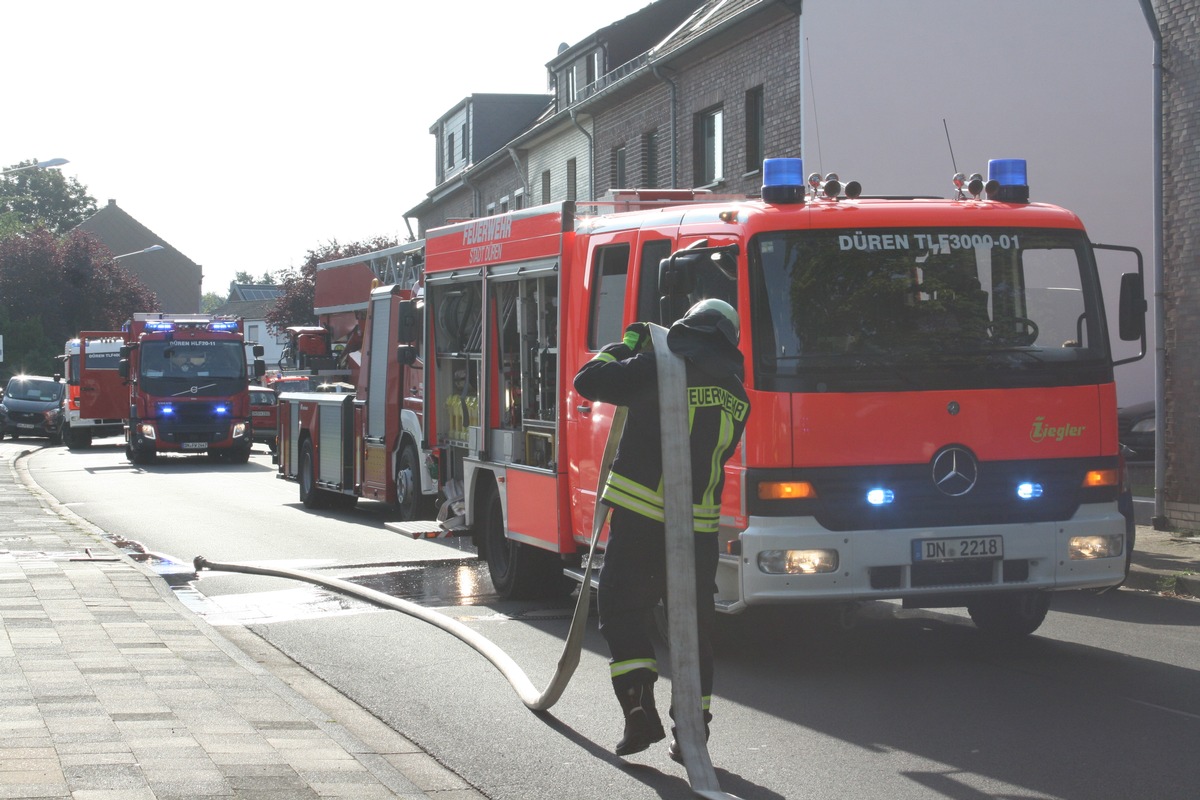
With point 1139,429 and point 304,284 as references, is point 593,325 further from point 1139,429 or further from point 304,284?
point 304,284

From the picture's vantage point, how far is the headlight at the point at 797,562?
24.3ft

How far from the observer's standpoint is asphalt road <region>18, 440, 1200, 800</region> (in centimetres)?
571

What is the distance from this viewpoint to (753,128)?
24422 millimetres

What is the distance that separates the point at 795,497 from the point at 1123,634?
9.18ft

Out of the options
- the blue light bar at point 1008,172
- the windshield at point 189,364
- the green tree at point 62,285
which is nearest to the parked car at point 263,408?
the windshield at point 189,364

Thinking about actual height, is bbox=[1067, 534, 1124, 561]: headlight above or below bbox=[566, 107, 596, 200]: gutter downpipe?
below

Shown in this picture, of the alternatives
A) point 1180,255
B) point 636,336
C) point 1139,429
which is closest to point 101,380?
point 1139,429

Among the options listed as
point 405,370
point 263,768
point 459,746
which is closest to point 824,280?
point 459,746

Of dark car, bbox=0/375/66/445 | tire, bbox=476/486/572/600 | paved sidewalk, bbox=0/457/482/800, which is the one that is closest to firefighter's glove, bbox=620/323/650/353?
paved sidewalk, bbox=0/457/482/800

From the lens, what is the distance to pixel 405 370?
52.3 feet

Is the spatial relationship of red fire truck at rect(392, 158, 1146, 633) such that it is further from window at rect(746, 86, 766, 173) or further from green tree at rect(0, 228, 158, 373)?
green tree at rect(0, 228, 158, 373)

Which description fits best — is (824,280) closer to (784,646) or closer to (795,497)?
(795,497)

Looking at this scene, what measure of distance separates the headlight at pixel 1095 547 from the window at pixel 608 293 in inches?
112

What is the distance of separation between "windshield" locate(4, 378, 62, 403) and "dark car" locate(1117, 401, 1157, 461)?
34.9 meters
